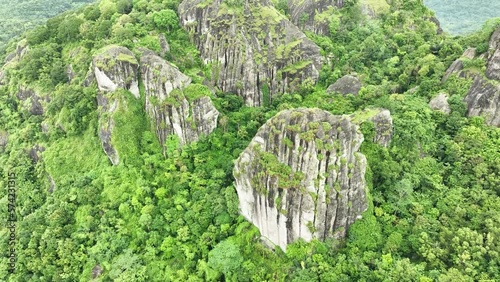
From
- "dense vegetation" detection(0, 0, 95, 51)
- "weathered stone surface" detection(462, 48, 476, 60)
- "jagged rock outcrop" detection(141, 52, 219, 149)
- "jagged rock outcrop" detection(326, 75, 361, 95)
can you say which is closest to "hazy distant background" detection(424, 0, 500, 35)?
"weathered stone surface" detection(462, 48, 476, 60)

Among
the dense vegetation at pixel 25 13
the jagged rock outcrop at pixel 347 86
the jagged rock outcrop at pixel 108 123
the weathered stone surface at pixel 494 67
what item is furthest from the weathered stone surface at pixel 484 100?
the dense vegetation at pixel 25 13

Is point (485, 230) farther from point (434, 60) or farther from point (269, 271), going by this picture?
point (434, 60)

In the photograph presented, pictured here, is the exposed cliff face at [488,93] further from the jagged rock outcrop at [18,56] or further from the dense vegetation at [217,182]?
the jagged rock outcrop at [18,56]

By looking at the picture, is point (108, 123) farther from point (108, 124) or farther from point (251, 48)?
point (251, 48)

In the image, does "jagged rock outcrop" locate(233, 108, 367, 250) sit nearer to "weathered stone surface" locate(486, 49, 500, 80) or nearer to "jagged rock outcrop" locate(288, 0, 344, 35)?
"weathered stone surface" locate(486, 49, 500, 80)

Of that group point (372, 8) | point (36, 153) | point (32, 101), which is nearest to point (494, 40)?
point (372, 8)

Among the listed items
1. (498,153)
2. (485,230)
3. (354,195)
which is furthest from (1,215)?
(498,153)
